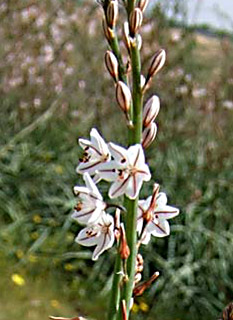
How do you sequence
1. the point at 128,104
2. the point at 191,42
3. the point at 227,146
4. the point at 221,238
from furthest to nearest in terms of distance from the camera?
1. the point at 191,42
2. the point at 227,146
3. the point at 221,238
4. the point at 128,104

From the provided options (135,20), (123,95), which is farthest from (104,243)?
(135,20)

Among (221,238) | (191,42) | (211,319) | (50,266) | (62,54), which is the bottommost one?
(211,319)

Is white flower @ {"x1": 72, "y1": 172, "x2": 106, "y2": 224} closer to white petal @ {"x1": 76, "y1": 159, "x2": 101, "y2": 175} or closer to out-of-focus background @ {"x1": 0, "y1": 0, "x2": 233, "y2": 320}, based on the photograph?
white petal @ {"x1": 76, "y1": 159, "x2": 101, "y2": 175}

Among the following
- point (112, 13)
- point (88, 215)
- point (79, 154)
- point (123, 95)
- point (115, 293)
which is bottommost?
point (115, 293)

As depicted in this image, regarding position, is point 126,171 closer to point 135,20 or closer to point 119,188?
point 119,188

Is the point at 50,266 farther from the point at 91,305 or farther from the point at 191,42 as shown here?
the point at 191,42

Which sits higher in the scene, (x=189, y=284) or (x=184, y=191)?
(x=184, y=191)

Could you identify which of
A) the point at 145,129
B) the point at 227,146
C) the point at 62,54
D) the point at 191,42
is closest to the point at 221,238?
the point at 227,146
